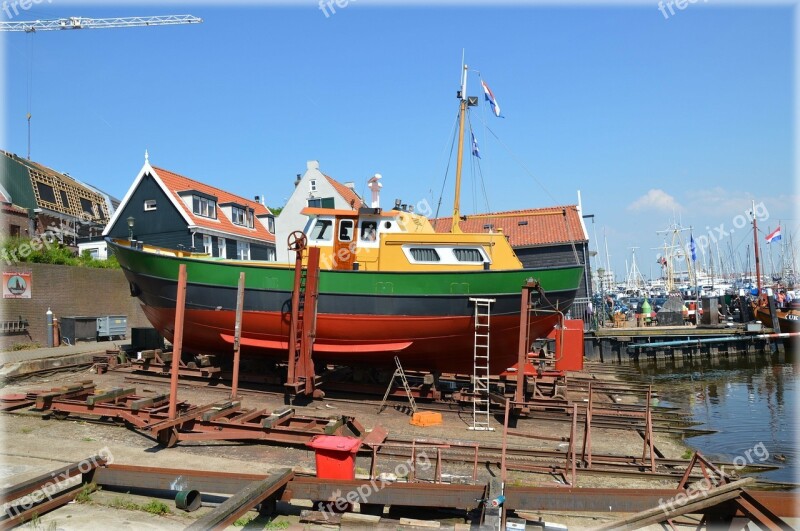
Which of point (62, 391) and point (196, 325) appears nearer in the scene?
point (62, 391)

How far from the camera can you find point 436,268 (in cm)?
1270

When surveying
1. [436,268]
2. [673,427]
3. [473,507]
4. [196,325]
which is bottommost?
[673,427]

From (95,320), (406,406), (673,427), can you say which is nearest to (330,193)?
(95,320)

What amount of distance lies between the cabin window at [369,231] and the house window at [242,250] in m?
16.1

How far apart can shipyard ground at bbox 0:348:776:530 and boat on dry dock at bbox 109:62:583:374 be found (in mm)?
1419

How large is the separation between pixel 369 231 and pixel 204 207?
16.2m

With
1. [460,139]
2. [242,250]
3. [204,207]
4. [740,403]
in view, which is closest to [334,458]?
[460,139]

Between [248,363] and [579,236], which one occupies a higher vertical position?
[579,236]

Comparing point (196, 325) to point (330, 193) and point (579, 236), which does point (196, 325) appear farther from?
point (579, 236)

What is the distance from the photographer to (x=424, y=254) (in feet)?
42.3

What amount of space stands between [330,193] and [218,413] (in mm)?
23087

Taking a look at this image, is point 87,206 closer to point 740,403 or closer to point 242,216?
point 242,216

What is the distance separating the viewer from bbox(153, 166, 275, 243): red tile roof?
82.6 feet

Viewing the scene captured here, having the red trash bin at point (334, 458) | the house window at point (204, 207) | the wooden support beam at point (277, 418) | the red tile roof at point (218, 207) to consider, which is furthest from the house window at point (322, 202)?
the red trash bin at point (334, 458)
